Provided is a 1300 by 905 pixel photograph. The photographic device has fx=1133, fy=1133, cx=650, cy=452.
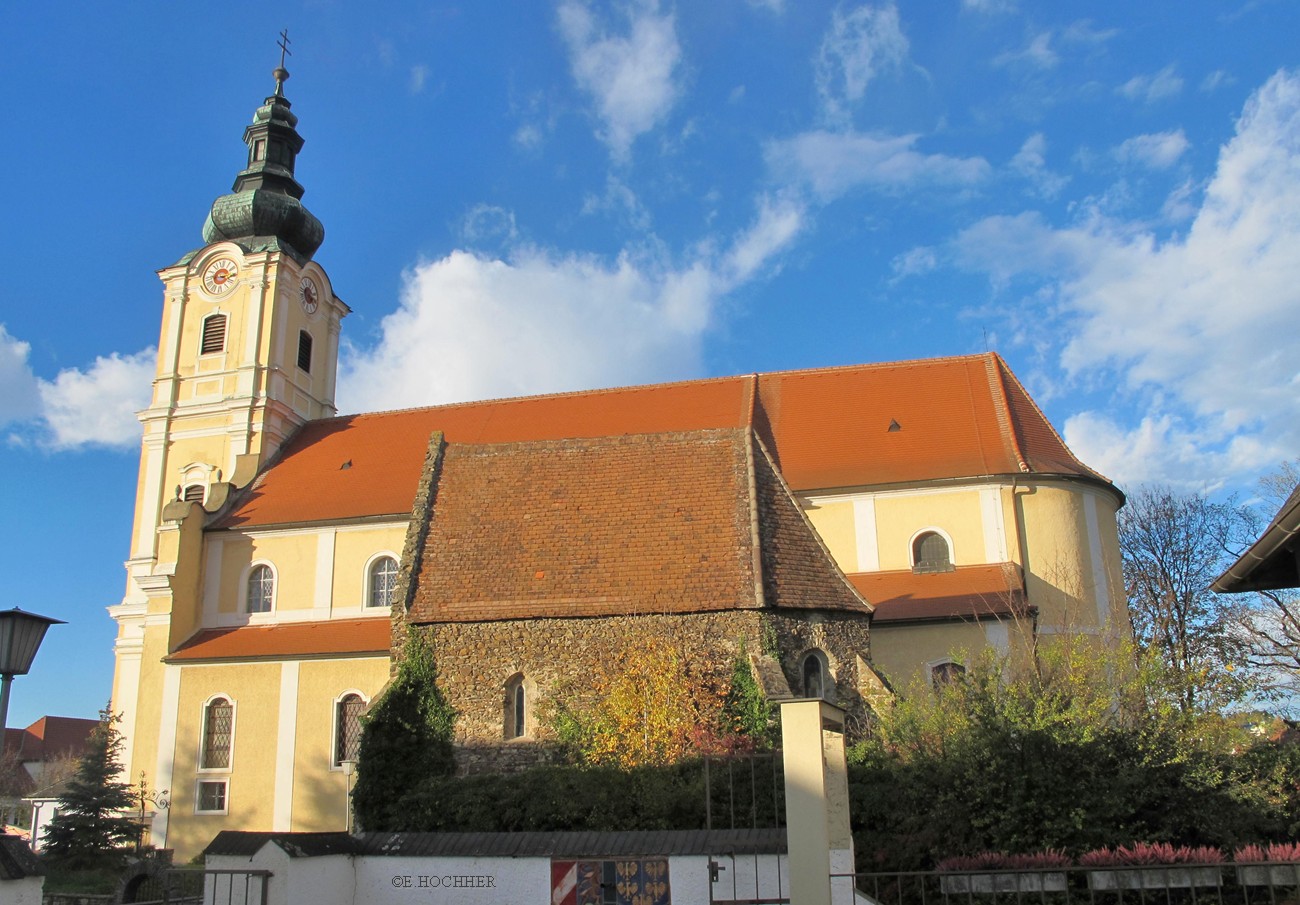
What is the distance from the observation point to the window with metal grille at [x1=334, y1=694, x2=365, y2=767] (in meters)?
25.5

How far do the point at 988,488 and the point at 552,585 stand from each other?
11.3m

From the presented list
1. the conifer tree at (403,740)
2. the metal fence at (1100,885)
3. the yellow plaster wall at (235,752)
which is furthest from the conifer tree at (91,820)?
the metal fence at (1100,885)

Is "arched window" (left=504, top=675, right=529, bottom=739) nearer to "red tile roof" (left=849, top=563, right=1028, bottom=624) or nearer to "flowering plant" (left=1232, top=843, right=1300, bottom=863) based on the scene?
"red tile roof" (left=849, top=563, right=1028, bottom=624)

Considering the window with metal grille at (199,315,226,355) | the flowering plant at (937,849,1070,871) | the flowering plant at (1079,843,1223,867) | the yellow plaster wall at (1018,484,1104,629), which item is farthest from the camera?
the window with metal grille at (199,315,226,355)

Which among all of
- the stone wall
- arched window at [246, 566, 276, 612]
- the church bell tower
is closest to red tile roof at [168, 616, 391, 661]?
arched window at [246, 566, 276, 612]

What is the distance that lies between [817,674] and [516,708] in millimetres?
4912

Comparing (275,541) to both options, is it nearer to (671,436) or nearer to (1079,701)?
(671,436)

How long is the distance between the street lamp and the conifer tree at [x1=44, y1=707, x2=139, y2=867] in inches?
654

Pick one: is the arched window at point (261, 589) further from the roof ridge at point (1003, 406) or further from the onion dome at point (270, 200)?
the roof ridge at point (1003, 406)

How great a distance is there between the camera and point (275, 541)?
2923 centimetres

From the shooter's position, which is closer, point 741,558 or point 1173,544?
point 741,558

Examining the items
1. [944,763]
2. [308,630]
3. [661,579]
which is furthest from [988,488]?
[308,630]

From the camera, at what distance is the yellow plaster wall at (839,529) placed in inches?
1023

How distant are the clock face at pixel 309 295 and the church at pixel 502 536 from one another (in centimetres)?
16
